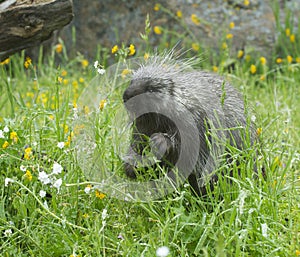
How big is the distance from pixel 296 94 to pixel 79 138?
251cm

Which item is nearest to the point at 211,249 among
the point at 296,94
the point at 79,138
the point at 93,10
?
the point at 79,138

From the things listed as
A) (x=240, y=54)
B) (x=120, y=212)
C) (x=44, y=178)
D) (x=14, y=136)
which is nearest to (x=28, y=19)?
(x=14, y=136)

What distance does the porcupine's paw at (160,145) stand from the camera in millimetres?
3482

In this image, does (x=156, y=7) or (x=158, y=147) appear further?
(x=156, y=7)

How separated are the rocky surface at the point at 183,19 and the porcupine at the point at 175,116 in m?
3.34

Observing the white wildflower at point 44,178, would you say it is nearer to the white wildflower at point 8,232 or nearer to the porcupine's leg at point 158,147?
the white wildflower at point 8,232

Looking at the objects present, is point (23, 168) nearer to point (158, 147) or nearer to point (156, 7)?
point (158, 147)

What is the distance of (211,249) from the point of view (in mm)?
3164

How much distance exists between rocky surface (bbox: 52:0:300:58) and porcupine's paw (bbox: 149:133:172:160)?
3617mm

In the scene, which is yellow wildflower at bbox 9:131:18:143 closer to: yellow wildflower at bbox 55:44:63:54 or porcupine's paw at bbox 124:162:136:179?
porcupine's paw at bbox 124:162:136:179

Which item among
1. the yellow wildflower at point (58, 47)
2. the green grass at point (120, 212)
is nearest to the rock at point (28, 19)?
the green grass at point (120, 212)

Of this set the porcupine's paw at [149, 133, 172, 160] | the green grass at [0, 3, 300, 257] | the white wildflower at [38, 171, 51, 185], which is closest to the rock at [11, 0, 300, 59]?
the green grass at [0, 3, 300, 257]

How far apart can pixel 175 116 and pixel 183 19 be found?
384 cm

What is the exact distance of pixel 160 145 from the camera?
3.48 m
